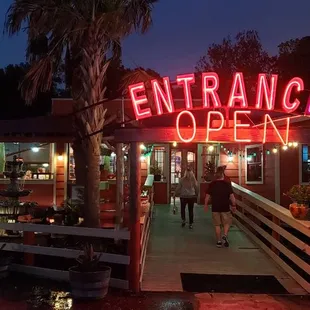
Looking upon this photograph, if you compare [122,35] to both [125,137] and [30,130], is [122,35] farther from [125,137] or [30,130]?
[30,130]

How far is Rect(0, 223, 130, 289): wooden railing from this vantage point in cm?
708

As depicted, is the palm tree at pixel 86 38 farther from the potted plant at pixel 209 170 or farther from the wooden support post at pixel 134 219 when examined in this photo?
the potted plant at pixel 209 170

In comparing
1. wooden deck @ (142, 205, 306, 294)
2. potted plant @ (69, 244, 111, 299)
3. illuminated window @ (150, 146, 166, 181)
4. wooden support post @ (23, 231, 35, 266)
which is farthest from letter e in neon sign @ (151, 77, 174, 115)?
illuminated window @ (150, 146, 166, 181)

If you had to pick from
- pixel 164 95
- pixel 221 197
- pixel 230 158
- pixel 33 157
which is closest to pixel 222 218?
pixel 221 197

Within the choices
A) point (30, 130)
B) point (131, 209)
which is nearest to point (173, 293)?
point (131, 209)

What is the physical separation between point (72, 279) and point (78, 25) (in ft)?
16.7

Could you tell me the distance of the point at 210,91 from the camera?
745 cm

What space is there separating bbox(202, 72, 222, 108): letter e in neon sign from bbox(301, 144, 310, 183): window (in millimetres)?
9623

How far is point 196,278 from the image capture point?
24.9ft

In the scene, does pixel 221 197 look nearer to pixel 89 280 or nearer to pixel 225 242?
pixel 225 242

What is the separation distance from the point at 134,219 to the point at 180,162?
1231 cm

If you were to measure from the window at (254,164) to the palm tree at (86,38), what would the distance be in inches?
363

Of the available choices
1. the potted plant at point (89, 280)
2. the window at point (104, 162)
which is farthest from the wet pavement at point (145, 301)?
the window at point (104, 162)

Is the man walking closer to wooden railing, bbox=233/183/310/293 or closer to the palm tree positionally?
wooden railing, bbox=233/183/310/293
